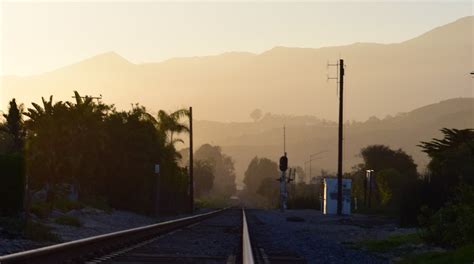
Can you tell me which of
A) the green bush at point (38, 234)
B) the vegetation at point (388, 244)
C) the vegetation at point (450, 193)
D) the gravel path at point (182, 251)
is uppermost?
the vegetation at point (450, 193)

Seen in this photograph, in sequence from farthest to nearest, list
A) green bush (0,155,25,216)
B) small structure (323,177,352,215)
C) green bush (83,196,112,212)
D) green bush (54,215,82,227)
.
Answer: small structure (323,177,352,215) < green bush (83,196,112,212) < green bush (54,215,82,227) < green bush (0,155,25,216)

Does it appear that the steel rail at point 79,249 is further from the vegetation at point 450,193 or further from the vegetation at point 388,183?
the vegetation at point 388,183

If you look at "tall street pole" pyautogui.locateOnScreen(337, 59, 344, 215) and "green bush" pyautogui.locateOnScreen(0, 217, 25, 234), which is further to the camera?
"tall street pole" pyautogui.locateOnScreen(337, 59, 344, 215)

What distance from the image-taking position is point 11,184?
23172 mm

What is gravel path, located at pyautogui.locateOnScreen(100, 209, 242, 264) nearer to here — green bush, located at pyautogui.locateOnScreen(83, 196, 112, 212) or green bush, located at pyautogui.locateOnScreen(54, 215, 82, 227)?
green bush, located at pyautogui.locateOnScreen(54, 215, 82, 227)

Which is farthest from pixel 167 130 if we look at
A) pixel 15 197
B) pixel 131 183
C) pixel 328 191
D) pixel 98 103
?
pixel 15 197

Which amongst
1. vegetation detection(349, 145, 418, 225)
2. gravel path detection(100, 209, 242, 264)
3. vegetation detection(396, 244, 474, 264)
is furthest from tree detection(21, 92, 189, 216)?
vegetation detection(396, 244, 474, 264)

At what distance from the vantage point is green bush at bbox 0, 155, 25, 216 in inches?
907

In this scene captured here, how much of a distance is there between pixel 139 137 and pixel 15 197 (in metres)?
29.9

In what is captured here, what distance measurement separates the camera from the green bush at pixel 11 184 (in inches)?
907

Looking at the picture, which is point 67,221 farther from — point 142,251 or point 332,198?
point 332,198

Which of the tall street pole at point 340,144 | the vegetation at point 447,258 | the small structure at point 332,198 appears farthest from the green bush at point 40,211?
the small structure at point 332,198

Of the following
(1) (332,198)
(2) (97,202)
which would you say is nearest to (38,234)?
(2) (97,202)

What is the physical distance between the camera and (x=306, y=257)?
18.5 meters
